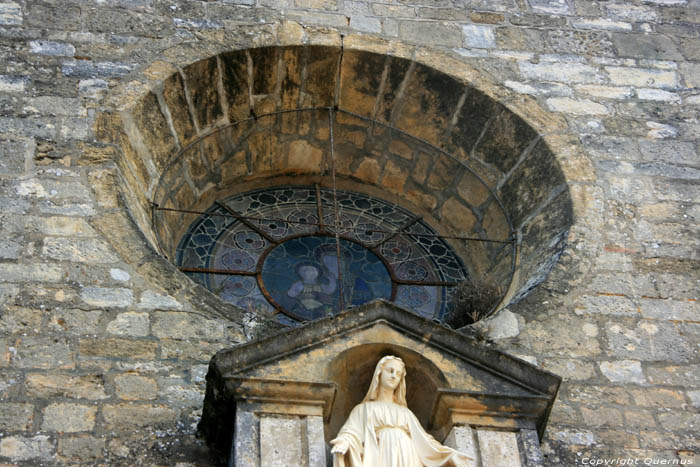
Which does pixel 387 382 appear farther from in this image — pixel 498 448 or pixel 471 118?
pixel 471 118

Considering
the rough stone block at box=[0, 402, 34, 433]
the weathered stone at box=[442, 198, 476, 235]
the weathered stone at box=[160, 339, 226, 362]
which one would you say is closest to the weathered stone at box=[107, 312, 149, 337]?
the weathered stone at box=[160, 339, 226, 362]

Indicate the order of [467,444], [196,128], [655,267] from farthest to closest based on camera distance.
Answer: [196,128] → [655,267] → [467,444]

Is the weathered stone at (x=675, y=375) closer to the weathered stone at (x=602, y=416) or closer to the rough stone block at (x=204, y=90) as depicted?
the weathered stone at (x=602, y=416)

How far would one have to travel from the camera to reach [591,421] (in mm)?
5328

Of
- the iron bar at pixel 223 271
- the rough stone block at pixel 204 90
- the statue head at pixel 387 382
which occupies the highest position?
the rough stone block at pixel 204 90

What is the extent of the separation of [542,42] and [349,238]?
200 centimetres

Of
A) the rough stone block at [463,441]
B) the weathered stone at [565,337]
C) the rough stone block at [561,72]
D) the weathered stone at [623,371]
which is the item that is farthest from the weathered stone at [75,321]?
the rough stone block at [561,72]

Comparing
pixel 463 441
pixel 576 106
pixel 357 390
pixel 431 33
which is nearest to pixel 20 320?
pixel 357 390

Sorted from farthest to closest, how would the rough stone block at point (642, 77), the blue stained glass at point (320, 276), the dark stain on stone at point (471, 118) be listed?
1. the rough stone block at point (642, 77)
2. the dark stain on stone at point (471, 118)
3. the blue stained glass at point (320, 276)

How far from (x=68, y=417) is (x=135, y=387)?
347mm

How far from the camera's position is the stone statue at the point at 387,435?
4543 millimetres

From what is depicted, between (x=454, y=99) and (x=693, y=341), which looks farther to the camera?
(x=454, y=99)

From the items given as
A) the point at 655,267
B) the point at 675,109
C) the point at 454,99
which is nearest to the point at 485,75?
the point at 454,99

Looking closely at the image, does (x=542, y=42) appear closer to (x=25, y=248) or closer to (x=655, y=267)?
(x=655, y=267)
